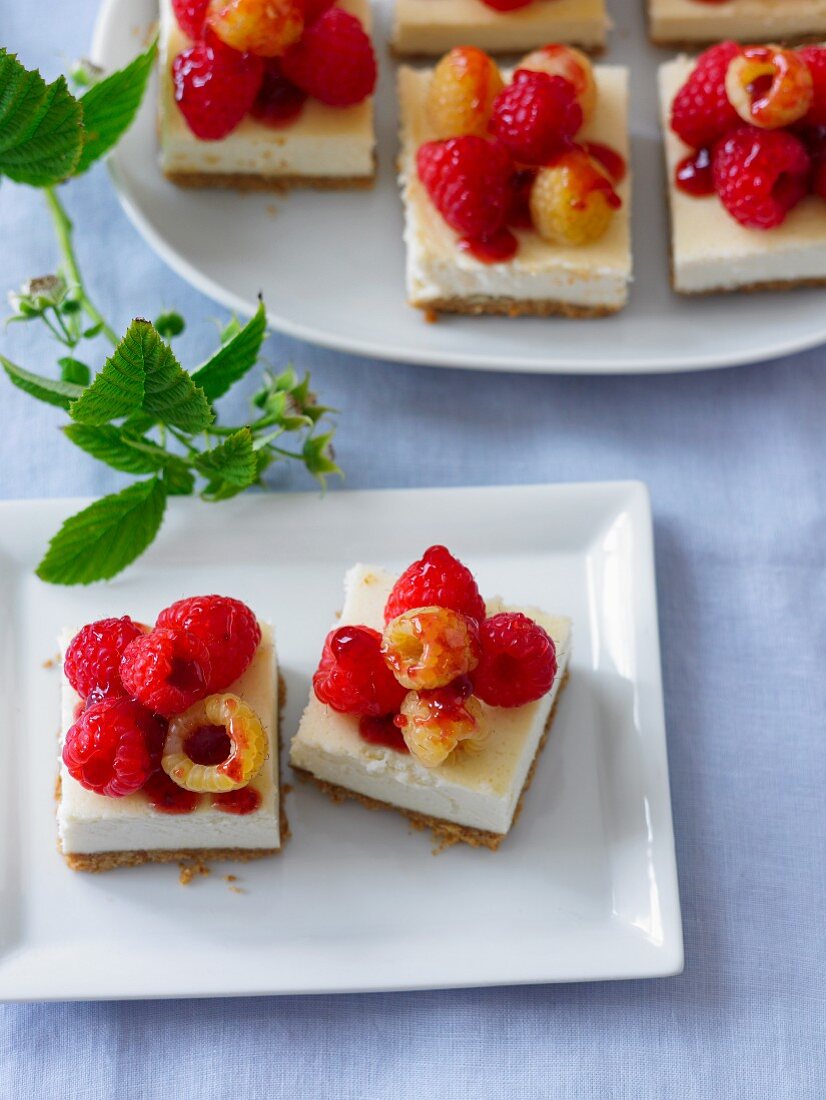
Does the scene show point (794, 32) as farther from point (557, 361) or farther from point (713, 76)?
point (557, 361)

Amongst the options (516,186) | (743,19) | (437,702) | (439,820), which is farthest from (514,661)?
(743,19)

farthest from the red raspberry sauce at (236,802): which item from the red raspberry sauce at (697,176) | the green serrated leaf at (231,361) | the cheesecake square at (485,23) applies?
the cheesecake square at (485,23)

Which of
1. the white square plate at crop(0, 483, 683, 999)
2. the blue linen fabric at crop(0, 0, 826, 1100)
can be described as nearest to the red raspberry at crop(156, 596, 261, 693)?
the white square plate at crop(0, 483, 683, 999)

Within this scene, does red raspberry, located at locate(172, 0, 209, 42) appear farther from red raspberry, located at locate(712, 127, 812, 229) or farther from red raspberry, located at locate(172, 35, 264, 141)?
red raspberry, located at locate(712, 127, 812, 229)

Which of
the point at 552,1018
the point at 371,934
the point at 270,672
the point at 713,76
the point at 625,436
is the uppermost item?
the point at 713,76

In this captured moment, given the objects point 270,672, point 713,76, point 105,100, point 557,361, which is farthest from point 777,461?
point 105,100
